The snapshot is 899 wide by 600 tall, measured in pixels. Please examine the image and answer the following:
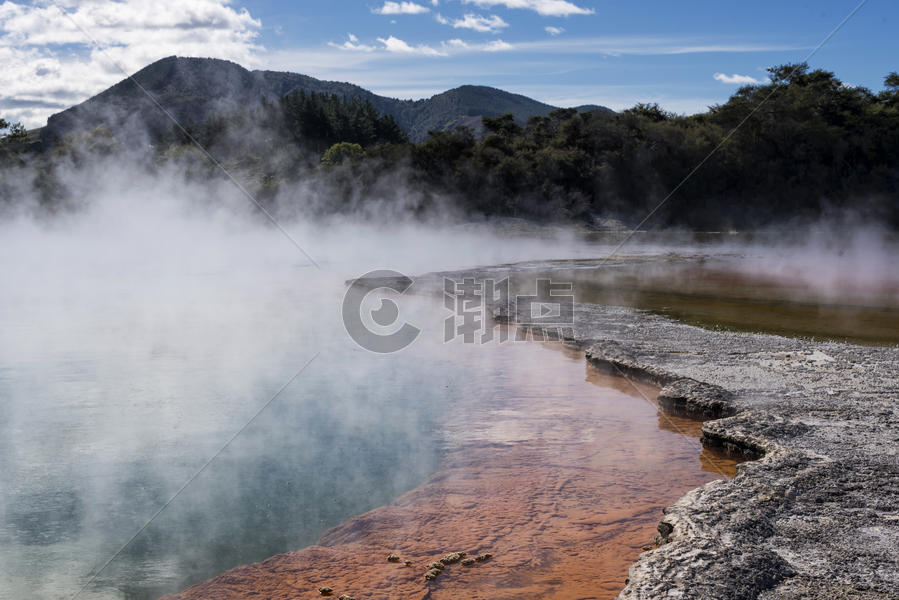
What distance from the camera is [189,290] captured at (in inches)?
497

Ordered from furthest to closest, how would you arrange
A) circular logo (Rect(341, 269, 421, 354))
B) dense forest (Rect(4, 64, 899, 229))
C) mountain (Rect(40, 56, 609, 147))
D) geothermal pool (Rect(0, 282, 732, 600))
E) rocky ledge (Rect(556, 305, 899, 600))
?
mountain (Rect(40, 56, 609, 147)) → dense forest (Rect(4, 64, 899, 229)) → circular logo (Rect(341, 269, 421, 354)) → geothermal pool (Rect(0, 282, 732, 600)) → rocky ledge (Rect(556, 305, 899, 600))

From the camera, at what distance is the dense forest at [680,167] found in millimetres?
27578

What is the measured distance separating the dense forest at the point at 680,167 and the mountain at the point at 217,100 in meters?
52.5

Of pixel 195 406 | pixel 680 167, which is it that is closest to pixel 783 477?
pixel 195 406

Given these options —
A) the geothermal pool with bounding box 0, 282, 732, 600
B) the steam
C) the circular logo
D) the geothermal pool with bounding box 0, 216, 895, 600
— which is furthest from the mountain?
the geothermal pool with bounding box 0, 282, 732, 600

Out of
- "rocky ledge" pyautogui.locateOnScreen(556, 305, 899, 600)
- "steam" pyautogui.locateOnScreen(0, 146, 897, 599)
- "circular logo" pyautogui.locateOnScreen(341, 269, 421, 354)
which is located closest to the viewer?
"rocky ledge" pyautogui.locateOnScreen(556, 305, 899, 600)

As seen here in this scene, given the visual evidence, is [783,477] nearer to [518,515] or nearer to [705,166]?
[518,515]

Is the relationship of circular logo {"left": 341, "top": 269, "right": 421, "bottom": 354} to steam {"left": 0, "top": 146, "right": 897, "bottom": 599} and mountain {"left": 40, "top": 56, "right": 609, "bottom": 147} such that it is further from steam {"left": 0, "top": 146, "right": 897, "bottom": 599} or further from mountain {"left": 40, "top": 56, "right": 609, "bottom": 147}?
mountain {"left": 40, "top": 56, "right": 609, "bottom": 147}

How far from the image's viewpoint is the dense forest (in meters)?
27.6

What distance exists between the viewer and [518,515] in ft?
12.8

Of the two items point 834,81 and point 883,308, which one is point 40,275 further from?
Answer: point 834,81

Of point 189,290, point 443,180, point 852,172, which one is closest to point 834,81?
point 852,172

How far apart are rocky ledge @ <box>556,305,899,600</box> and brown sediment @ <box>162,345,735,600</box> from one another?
29 centimetres

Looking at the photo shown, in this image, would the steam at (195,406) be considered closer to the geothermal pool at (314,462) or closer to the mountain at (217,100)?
the geothermal pool at (314,462)
